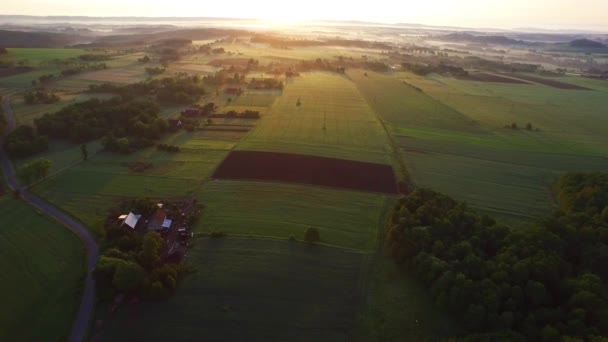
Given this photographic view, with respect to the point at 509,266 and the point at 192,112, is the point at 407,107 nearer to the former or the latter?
the point at 192,112

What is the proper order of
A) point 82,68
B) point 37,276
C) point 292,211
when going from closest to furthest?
point 37,276 → point 292,211 → point 82,68

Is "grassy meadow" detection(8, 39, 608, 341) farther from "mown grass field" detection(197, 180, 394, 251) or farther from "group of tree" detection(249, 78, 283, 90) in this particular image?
"group of tree" detection(249, 78, 283, 90)

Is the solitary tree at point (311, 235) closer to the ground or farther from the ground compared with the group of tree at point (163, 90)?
closer to the ground

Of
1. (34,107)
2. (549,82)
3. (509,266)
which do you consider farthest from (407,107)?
(34,107)

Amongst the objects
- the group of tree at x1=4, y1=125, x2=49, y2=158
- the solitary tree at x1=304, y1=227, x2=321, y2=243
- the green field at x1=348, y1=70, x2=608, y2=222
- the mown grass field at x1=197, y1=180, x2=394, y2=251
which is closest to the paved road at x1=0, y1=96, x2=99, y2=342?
the group of tree at x1=4, y1=125, x2=49, y2=158

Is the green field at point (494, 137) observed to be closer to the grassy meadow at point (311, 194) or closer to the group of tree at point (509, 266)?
the grassy meadow at point (311, 194)

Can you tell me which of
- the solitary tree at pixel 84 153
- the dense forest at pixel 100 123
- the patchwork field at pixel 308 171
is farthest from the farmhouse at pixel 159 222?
the dense forest at pixel 100 123
